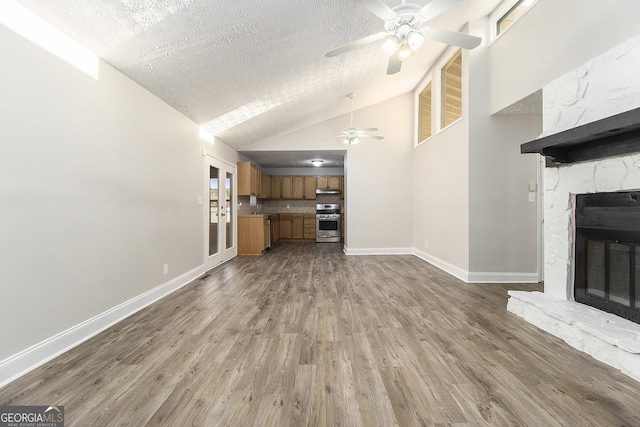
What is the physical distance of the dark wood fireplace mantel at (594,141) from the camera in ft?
5.80

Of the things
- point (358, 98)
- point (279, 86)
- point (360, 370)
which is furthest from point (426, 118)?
point (360, 370)

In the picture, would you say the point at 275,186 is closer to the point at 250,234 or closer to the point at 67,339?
the point at 250,234

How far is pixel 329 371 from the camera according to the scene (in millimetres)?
1746

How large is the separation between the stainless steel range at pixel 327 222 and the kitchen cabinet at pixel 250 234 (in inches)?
91.9

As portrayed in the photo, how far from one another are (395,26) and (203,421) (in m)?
2.88

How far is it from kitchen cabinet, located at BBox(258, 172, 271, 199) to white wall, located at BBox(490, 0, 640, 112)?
17.9 ft

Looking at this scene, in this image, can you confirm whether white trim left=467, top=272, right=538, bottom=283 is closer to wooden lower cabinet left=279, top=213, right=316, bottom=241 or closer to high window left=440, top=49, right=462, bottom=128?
high window left=440, top=49, right=462, bottom=128

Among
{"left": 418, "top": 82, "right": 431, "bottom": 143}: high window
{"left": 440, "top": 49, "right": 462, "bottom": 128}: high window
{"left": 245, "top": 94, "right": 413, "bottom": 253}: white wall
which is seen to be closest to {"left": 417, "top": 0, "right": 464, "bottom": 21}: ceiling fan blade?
{"left": 440, "top": 49, "right": 462, "bottom": 128}: high window

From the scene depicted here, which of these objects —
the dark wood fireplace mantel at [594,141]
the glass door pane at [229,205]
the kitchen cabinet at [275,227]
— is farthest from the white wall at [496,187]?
the kitchen cabinet at [275,227]

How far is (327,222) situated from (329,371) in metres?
6.58

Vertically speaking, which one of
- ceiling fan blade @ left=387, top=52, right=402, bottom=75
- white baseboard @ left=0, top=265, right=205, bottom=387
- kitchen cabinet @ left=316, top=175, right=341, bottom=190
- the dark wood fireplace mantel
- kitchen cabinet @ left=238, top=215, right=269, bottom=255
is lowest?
white baseboard @ left=0, top=265, right=205, bottom=387

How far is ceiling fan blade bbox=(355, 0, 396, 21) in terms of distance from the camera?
1.97 meters

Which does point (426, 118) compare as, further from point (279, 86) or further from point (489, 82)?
point (279, 86)

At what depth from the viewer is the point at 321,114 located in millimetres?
5637
